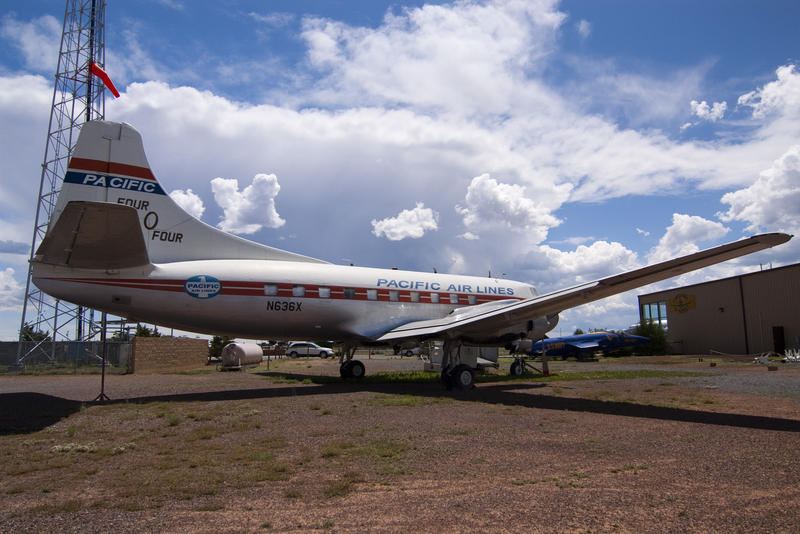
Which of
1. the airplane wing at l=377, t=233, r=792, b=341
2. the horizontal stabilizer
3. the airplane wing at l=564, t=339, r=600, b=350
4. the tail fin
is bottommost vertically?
the airplane wing at l=564, t=339, r=600, b=350

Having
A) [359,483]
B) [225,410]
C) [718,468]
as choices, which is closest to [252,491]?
[359,483]

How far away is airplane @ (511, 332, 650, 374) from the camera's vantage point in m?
40.7

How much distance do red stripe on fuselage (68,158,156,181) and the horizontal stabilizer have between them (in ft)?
8.88

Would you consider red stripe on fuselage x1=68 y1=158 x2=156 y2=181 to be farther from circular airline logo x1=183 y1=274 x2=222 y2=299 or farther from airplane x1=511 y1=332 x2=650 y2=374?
airplane x1=511 y1=332 x2=650 y2=374

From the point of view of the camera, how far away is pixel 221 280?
545 inches

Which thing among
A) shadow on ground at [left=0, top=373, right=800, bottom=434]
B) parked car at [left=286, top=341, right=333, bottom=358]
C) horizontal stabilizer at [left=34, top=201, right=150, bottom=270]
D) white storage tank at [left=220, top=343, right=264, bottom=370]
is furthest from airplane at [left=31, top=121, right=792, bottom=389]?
parked car at [left=286, top=341, right=333, bottom=358]

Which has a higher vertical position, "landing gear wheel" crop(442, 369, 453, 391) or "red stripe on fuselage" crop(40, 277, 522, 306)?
"red stripe on fuselage" crop(40, 277, 522, 306)

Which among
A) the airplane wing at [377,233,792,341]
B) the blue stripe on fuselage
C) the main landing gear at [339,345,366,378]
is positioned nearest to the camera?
the airplane wing at [377,233,792,341]

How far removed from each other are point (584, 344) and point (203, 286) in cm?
3431

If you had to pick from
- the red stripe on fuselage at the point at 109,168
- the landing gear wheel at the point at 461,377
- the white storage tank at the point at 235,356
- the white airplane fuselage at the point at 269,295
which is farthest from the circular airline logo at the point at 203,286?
the white storage tank at the point at 235,356

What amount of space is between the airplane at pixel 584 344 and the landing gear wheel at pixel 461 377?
86.1ft

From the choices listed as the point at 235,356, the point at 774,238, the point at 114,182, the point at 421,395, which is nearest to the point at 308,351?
the point at 235,356

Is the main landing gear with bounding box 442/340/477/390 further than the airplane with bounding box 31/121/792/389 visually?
Yes

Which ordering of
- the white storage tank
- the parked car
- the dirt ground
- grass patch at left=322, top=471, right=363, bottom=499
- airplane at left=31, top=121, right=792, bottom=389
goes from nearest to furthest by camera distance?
the dirt ground
grass patch at left=322, top=471, right=363, bottom=499
airplane at left=31, top=121, right=792, bottom=389
the white storage tank
the parked car
